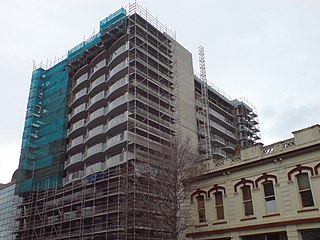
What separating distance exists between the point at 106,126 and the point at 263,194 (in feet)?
81.0

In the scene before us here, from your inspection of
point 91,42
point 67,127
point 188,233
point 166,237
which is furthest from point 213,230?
point 91,42

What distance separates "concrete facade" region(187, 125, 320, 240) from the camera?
20.6 meters

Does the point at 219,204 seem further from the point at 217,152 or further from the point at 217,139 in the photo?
the point at 217,139

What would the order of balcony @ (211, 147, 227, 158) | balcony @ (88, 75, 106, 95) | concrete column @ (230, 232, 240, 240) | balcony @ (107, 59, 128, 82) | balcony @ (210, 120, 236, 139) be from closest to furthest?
concrete column @ (230, 232, 240, 240)
balcony @ (107, 59, 128, 82)
balcony @ (88, 75, 106, 95)
balcony @ (211, 147, 227, 158)
balcony @ (210, 120, 236, 139)

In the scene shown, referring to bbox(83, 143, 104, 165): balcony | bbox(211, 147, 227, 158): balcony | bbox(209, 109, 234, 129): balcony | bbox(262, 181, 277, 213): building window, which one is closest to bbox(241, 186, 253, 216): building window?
bbox(262, 181, 277, 213): building window

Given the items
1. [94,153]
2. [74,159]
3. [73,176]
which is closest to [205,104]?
[94,153]

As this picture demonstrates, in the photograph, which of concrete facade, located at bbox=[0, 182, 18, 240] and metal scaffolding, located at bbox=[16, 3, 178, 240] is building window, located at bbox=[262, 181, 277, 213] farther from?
concrete facade, located at bbox=[0, 182, 18, 240]

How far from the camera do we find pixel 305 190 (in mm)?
20859

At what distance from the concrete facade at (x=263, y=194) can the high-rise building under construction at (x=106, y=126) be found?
687 cm

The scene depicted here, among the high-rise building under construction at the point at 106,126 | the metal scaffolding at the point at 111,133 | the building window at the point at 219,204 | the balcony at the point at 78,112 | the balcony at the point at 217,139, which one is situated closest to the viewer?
the building window at the point at 219,204

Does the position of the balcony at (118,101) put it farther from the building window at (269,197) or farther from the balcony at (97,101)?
the building window at (269,197)

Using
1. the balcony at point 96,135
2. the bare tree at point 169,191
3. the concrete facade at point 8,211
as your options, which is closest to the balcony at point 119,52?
the balcony at point 96,135

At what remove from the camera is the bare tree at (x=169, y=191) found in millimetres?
25156

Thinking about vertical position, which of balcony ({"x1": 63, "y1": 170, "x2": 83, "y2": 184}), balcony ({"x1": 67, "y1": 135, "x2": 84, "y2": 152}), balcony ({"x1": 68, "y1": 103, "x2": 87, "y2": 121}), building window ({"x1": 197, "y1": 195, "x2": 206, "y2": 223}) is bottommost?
building window ({"x1": 197, "y1": 195, "x2": 206, "y2": 223})
